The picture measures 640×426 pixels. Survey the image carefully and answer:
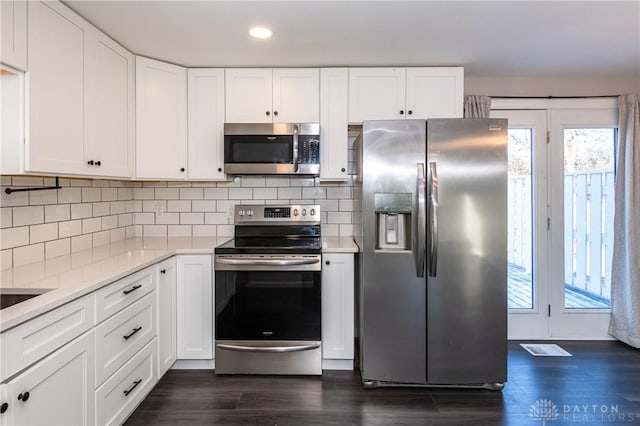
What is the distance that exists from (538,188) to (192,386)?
128 inches

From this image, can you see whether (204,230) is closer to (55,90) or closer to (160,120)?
(160,120)

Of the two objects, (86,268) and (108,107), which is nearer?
(86,268)

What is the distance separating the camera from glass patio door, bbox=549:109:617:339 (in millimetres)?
3230

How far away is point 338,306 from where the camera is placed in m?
2.63

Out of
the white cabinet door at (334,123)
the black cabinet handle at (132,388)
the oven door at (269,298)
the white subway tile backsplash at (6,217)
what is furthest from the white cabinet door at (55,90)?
the white cabinet door at (334,123)

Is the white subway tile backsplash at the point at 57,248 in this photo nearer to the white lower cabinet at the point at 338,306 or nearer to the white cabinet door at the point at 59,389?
the white cabinet door at the point at 59,389

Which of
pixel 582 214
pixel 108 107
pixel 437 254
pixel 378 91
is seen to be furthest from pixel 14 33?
pixel 582 214

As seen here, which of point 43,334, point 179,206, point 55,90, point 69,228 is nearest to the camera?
point 43,334

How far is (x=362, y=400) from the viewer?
7.52 ft

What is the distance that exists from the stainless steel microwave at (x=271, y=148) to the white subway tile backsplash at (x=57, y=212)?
3.56 ft

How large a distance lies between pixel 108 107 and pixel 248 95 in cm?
99

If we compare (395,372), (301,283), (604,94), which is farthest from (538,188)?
(301,283)

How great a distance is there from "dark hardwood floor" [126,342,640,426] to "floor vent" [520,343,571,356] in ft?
0.67

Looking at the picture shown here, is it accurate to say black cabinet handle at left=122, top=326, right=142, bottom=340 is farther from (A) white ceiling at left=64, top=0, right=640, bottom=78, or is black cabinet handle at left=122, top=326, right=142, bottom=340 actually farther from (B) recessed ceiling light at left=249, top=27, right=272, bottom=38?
(B) recessed ceiling light at left=249, top=27, right=272, bottom=38
